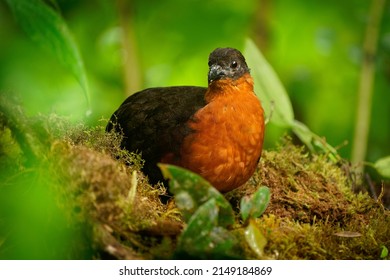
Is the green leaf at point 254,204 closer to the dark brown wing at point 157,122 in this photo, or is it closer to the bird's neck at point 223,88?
the dark brown wing at point 157,122

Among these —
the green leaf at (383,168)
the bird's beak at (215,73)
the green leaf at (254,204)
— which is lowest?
the green leaf at (383,168)

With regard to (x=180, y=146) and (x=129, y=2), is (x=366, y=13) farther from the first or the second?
(x=180, y=146)

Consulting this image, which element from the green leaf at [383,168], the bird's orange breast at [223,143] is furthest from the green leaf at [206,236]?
the green leaf at [383,168]

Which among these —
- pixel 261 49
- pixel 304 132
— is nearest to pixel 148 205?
pixel 304 132

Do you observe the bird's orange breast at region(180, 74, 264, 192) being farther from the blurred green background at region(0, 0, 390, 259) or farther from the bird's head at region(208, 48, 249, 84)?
the blurred green background at region(0, 0, 390, 259)

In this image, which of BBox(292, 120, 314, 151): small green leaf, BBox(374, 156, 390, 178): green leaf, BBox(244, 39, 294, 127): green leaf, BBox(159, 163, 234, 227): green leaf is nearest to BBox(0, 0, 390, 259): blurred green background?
BBox(244, 39, 294, 127): green leaf

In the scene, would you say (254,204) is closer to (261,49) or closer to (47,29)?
(47,29)
